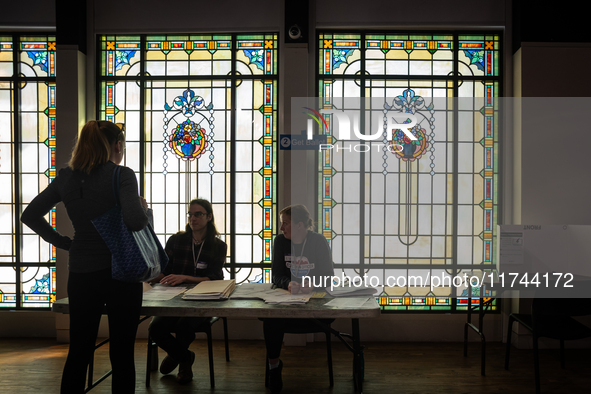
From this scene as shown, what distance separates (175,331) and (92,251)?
1.30 m

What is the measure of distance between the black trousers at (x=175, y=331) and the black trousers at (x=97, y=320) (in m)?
0.92

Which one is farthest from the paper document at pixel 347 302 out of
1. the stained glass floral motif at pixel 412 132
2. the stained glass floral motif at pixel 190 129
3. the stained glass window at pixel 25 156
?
the stained glass window at pixel 25 156

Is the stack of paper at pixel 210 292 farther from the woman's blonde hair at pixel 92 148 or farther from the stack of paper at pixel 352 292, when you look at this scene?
the woman's blonde hair at pixel 92 148

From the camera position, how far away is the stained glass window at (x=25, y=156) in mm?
4375

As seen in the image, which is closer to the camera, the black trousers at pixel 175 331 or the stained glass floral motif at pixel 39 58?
the black trousers at pixel 175 331

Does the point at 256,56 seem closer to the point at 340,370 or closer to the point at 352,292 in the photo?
the point at 352,292

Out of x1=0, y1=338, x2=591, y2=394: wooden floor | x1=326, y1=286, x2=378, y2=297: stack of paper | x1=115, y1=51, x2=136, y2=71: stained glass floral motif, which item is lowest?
x1=0, y1=338, x2=591, y2=394: wooden floor

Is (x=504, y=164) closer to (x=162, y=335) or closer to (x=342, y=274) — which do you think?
(x=342, y=274)

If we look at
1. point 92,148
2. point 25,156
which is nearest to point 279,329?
point 92,148

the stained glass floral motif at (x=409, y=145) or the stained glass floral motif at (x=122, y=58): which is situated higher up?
the stained glass floral motif at (x=122, y=58)

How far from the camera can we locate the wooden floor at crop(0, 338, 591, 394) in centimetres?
306

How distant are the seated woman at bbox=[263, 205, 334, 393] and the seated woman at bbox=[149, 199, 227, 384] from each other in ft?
1.54

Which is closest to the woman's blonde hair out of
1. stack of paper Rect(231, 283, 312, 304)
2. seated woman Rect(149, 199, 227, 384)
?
stack of paper Rect(231, 283, 312, 304)

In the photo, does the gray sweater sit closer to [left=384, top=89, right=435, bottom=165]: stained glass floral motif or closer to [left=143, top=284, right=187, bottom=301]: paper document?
[left=143, top=284, right=187, bottom=301]: paper document
